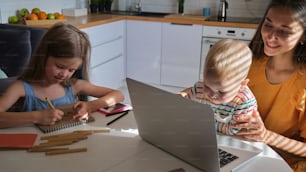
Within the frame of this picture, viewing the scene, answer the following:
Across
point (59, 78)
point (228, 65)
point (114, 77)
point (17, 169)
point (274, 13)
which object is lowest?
point (114, 77)

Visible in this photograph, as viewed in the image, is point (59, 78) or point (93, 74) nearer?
point (59, 78)

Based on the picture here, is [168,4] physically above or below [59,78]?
above

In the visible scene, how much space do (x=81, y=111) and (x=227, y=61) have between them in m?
0.47

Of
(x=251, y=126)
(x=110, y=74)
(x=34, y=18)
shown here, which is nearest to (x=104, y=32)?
(x=110, y=74)

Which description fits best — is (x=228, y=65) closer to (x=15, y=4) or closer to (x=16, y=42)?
(x=16, y=42)

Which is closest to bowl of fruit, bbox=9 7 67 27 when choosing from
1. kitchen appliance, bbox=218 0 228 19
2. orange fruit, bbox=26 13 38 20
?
orange fruit, bbox=26 13 38 20

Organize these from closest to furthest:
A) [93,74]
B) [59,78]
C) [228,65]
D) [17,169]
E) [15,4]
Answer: [17,169]
[228,65]
[59,78]
[15,4]
[93,74]

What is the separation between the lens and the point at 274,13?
110 centimetres

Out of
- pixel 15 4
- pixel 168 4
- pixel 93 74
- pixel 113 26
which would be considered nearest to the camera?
pixel 15 4

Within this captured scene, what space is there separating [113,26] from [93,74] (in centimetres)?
46

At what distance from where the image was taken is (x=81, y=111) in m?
1.06

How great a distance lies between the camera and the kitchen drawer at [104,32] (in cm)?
257

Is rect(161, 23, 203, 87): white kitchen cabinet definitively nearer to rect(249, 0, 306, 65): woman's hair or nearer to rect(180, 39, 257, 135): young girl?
rect(249, 0, 306, 65): woman's hair

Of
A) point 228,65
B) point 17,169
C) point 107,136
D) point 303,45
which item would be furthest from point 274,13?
point 17,169
